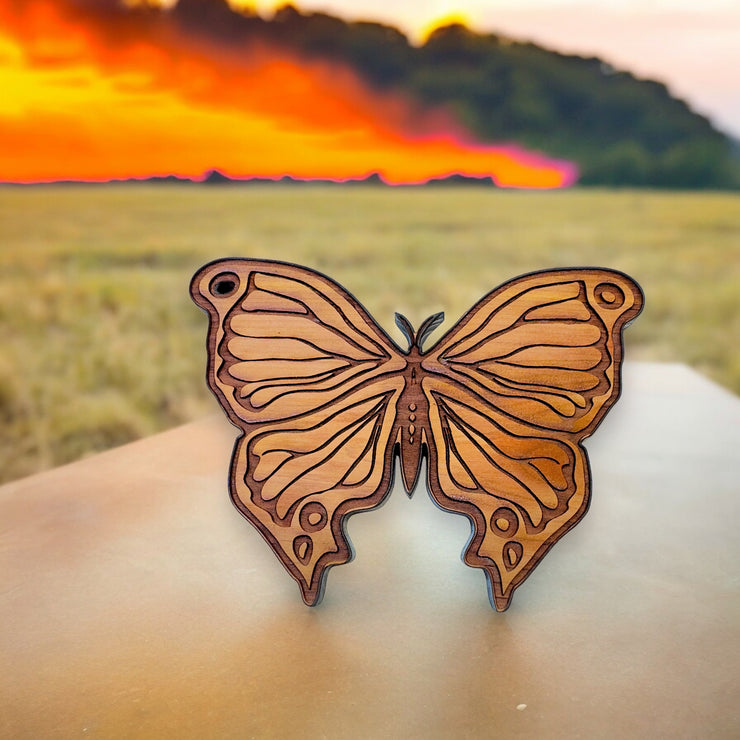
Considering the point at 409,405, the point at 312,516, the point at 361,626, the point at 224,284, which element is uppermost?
the point at 224,284

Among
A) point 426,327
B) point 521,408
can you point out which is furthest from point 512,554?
point 426,327

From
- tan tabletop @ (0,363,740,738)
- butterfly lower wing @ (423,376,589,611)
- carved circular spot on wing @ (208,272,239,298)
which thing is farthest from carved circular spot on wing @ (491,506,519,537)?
carved circular spot on wing @ (208,272,239,298)

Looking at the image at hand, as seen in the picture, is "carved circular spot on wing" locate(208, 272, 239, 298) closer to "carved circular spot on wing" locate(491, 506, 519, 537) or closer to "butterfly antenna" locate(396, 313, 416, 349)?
"butterfly antenna" locate(396, 313, 416, 349)

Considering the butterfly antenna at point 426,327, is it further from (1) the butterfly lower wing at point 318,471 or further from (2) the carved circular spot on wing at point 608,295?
(2) the carved circular spot on wing at point 608,295

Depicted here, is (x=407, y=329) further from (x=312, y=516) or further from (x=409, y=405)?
(x=312, y=516)

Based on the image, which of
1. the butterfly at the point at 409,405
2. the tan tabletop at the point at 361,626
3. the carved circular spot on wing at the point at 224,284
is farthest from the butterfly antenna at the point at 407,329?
the tan tabletop at the point at 361,626

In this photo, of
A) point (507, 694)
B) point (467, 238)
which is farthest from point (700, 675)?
point (467, 238)

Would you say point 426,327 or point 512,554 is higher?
point 426,327
